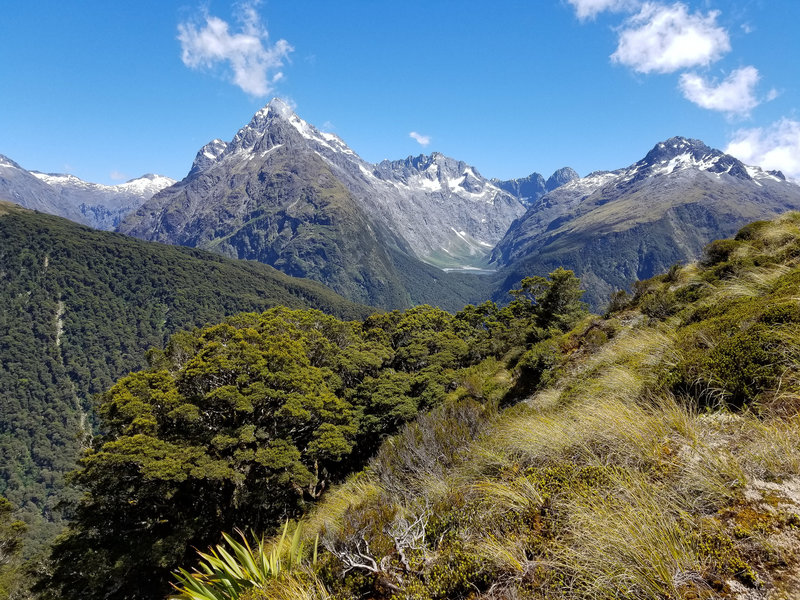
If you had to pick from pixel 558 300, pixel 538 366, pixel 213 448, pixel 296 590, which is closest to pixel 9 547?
pixel 213 448

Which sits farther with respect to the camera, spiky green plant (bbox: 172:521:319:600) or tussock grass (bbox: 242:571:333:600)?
spiky green plant (bbox: 172:521:319:600)

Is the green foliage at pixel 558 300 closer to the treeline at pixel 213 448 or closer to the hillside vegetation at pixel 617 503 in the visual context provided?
the treeline at pixel 213 448

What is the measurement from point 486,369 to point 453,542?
2053cm

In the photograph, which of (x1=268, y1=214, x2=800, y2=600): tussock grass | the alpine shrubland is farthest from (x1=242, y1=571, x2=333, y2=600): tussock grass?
(x1=268, y1=214, x2=800, y2=600): tussock grass

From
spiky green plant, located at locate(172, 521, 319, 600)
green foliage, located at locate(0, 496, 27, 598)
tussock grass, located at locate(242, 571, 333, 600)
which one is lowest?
green foliage, located at locate(0, 496, 27, 598)

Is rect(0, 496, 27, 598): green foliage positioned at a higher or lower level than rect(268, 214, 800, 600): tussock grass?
lower

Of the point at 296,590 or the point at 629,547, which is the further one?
the point at 296,590

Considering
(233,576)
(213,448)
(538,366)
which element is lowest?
(213,448)

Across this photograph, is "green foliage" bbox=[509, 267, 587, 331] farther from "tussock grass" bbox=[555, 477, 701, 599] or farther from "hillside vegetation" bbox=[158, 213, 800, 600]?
"tussock grass" bbox=[555, 477, 701, 599]

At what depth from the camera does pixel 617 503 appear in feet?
11.5

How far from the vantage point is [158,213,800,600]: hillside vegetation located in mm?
2834

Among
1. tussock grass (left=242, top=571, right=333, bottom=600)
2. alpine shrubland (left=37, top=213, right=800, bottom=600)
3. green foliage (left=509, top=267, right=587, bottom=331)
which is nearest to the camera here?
alpine shrubland (left=37, top=213, right=800, bottom=600)

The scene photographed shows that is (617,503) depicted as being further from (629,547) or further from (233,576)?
(233,576)

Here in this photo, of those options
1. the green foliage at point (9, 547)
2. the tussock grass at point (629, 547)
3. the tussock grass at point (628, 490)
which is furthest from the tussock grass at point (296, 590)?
the green foliage at point (9, 547)
